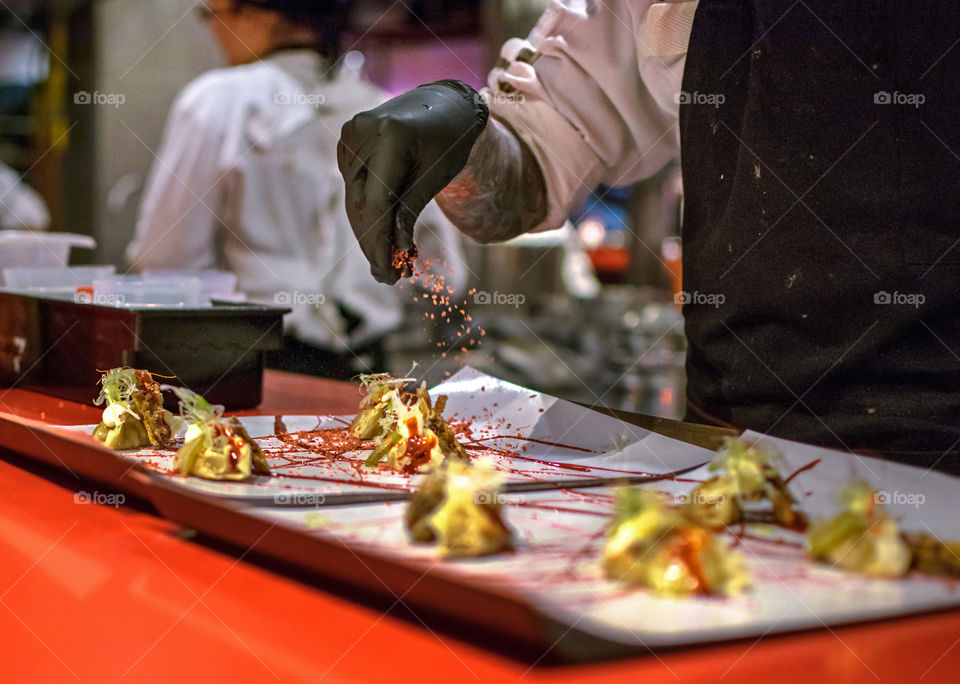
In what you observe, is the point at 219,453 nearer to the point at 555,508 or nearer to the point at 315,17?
the point at 555,508

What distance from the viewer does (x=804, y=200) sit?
1.33m

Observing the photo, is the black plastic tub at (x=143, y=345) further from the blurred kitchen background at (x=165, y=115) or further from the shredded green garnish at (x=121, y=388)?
the blurred kitchen background at (x=165, y=115)

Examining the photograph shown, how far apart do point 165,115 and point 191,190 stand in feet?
6.08

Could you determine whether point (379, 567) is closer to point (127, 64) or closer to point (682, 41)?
point (682, 41)

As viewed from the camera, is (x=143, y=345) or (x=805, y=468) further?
(x=143, y=345)

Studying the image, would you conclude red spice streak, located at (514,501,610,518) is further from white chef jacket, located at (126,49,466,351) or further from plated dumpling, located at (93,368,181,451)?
white chef jacket, located at (126,49,466,351)

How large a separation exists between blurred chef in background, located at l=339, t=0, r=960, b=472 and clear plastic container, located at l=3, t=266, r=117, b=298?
92cm

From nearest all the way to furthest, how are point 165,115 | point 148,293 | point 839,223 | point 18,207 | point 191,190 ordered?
point 839,223, point 148,293, point 191,190, point 165,115, point 18,207

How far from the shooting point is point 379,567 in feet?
2.24

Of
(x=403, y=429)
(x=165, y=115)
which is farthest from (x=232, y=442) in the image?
(x=165, y=115)

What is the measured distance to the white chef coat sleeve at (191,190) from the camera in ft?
11.2

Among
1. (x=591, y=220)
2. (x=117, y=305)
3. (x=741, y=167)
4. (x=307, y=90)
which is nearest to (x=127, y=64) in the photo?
(x=307, y=90)

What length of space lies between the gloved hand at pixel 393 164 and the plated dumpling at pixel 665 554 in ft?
2.21

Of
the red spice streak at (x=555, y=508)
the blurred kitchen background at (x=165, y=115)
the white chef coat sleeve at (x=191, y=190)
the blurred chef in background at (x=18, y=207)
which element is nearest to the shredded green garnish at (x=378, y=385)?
the red spice streak at (x=555, y=508)
